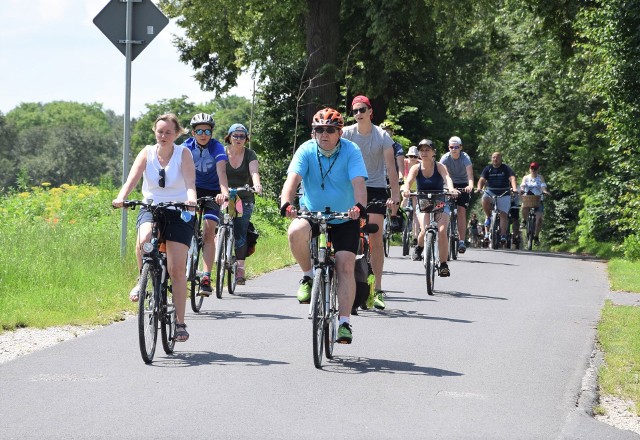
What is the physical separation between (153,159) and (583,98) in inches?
1245

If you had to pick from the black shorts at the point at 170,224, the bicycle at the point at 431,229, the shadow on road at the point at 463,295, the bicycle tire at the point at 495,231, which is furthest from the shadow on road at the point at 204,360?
the bicycle tire at the point at 495,231

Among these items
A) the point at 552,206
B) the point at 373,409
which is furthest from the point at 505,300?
the point at 552,206

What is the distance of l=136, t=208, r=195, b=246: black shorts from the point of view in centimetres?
928

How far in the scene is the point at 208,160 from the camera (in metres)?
13.1

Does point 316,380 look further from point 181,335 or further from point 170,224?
point 170,224

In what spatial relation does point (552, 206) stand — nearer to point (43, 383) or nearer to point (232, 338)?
point (232, 338)

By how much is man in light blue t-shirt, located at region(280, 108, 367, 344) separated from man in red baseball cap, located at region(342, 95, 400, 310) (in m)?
2.70

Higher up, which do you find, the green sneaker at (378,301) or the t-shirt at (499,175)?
the t-shirt at (499,175)

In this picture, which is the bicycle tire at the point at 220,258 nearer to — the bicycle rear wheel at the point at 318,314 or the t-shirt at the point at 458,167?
the bicycle rear wheel at the point at 318,314

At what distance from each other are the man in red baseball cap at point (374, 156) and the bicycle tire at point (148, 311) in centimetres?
350

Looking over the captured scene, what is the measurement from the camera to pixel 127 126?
1405 centimetres

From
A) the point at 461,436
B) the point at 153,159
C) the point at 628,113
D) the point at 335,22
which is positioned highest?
the point at 335,22

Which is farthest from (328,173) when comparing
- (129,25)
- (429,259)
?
(429,259)

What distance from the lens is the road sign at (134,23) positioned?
1412 cm
